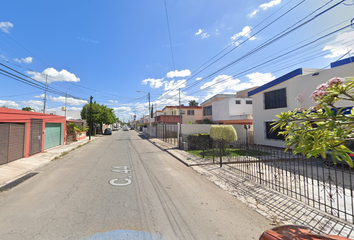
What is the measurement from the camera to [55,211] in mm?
3783

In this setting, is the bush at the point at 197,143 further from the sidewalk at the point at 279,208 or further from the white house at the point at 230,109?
the white house at the point at 230,109

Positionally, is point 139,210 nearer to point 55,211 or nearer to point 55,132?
point 55,211

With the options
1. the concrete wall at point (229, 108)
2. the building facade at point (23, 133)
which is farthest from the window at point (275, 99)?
the building facade at point (23, 133)

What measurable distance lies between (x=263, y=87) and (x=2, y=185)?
18.7 metres

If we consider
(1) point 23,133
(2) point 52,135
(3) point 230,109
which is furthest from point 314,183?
(2) point 52,135

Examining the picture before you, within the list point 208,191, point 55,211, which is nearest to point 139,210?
point 55,211

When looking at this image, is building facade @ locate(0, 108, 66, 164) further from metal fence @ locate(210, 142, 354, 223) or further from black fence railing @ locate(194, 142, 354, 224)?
metal fence @ locate(210, 142, 354, 223)

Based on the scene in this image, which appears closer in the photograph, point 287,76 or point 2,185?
point 2,185

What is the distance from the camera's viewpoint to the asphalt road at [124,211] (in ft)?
10.0

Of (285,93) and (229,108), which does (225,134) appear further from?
(229,108)

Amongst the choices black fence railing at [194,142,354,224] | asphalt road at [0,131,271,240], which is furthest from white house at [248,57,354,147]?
asphalt road at [0,131,271,240]

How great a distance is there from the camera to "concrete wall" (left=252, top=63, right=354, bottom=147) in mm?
9789

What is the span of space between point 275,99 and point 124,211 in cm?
1544

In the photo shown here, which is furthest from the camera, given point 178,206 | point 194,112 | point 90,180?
point 194,112
